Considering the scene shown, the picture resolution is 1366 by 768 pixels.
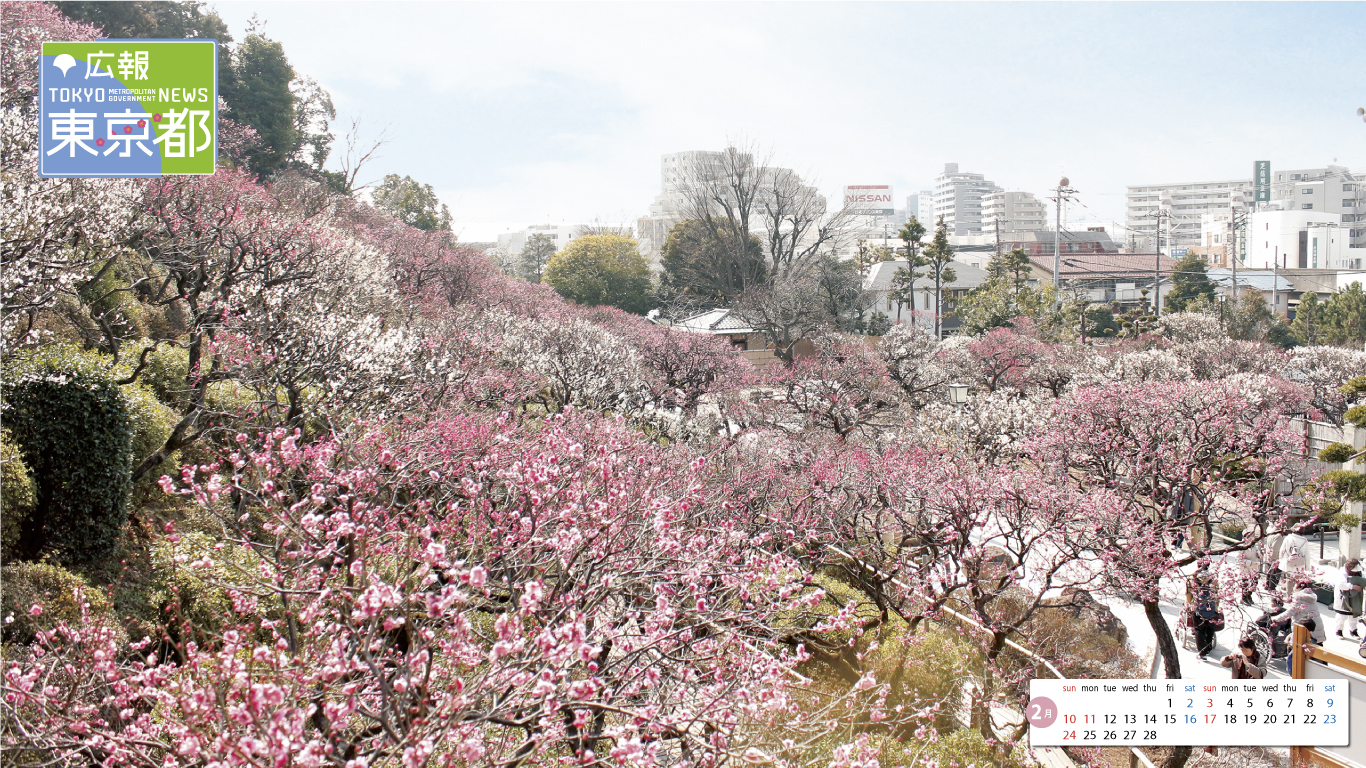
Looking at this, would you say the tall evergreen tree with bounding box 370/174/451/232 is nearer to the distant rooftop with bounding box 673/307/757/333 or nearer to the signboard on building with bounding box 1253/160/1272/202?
the distant rooftop with bounding box 673/307/757/333

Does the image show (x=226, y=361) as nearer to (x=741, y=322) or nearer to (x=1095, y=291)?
(x=741, y=322)

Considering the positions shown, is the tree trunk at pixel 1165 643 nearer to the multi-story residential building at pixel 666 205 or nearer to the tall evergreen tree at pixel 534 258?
the multi-story residential building at pixel 666 205

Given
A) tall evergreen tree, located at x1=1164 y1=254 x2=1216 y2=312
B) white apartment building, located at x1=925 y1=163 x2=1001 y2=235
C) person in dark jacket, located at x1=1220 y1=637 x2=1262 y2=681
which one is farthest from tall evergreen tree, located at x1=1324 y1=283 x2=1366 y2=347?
white apartment building, located at x1=925 y1=163 x2=1001 y2=235

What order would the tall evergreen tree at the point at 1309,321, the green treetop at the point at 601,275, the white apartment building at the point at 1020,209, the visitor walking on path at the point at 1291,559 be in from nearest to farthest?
the visitor walking on path at the point at 1291,559 < the green treetop at the point at 601,275 < the tall evergreen tree at the point at 1309,321 < the white apartment building at the point at 1020,209

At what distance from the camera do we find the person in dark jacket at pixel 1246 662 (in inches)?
355

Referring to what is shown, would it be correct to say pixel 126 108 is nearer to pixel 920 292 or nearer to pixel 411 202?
pixel 411 202

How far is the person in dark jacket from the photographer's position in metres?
9.02

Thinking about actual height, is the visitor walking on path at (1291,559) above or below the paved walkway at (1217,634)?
above

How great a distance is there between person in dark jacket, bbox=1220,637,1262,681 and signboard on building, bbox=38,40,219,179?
478 inches

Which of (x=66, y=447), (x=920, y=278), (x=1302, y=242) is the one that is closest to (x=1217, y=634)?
(x=66, y=447)

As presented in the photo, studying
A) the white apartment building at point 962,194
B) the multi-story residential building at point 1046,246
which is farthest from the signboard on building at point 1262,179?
the multi-story residential building at point 1046,246

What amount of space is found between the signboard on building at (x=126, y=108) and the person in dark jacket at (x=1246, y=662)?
12153mm
